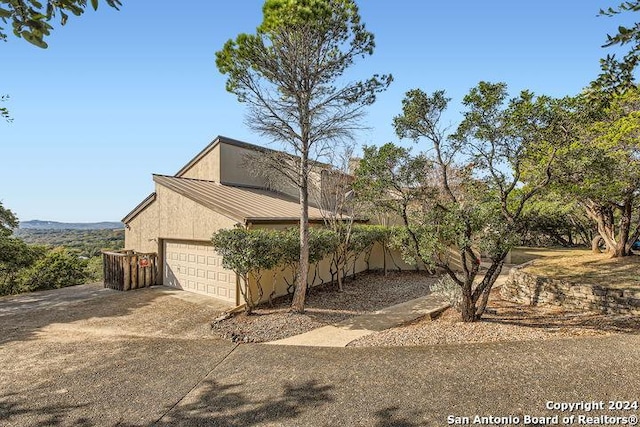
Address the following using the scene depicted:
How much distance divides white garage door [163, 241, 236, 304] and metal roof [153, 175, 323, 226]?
1.64 meters

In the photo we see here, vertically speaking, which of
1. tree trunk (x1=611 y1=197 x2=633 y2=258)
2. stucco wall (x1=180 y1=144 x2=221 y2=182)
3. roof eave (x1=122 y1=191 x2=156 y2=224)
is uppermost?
stucco wall (x1=180 y1=144 x2=221 y2=182)

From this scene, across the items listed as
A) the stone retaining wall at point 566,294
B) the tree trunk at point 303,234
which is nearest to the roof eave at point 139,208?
the tree trunk at point 303,234

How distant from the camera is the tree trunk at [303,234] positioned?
10.2 m

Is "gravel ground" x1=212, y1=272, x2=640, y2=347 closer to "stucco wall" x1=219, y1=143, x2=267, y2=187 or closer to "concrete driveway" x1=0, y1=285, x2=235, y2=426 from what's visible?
"concrete driveway" x1=0, y1=285, x2=235, y2=426

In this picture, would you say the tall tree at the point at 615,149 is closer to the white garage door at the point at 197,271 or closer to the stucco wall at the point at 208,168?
the white garage door at the point at 197,271

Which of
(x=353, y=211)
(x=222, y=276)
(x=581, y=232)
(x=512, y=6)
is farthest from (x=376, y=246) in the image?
(x=581, y=232)

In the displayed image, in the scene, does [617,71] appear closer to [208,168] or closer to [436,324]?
[436,324]

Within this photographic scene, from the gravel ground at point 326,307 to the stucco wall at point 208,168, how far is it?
743 cm

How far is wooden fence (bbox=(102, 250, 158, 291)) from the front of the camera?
13.4 m

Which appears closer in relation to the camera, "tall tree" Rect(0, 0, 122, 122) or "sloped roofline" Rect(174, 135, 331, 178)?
"tall tree" Rect(0, 0, 122, 122)

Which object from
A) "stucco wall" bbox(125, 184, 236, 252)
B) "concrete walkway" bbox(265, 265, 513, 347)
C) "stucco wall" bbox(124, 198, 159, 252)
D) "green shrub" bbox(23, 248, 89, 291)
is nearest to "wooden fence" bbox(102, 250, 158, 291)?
"stucco wall" bbox(124, 198, 159, 252)

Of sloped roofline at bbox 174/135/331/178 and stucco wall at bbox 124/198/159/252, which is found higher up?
sloped roofline at bbox 174/135/331/178

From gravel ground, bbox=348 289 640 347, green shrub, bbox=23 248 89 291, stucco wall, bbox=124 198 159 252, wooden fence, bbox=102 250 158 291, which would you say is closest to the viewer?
gravel ground, bbox=348 289 640 347

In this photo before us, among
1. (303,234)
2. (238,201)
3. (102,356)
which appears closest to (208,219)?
(238,201)
